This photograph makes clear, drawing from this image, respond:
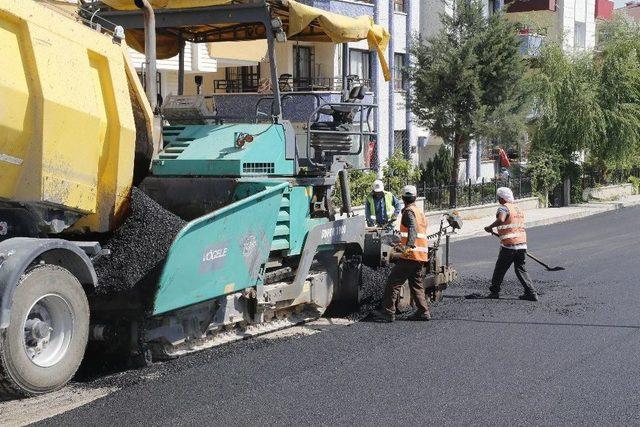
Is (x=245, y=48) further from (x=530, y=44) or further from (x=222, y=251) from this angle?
(x=530, y=44)

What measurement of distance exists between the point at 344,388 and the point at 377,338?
1.87 metres

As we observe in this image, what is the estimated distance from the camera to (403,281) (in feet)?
A: 30.8

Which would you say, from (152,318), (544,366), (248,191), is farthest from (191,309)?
(544,366)

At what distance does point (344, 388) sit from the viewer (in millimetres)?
6613

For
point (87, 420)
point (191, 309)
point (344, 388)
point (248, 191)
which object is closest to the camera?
point (87, 420)

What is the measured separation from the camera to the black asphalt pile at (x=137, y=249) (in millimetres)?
6367

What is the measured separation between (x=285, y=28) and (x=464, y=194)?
16.3 meters

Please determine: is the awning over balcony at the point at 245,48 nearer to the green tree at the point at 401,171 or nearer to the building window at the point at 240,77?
the green tree at the point at 401,171

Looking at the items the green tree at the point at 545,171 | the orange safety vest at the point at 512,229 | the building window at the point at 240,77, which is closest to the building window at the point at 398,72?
the green tree at the point at 545,171

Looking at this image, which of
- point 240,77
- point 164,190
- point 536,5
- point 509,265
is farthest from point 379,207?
point 536,5

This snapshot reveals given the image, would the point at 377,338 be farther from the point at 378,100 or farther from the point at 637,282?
the point at 378,100

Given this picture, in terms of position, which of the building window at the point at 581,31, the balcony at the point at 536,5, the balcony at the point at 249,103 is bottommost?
the balcony at the point at 249,103

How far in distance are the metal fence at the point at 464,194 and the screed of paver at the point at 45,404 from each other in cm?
1669

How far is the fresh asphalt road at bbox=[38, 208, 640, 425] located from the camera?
596 cm
